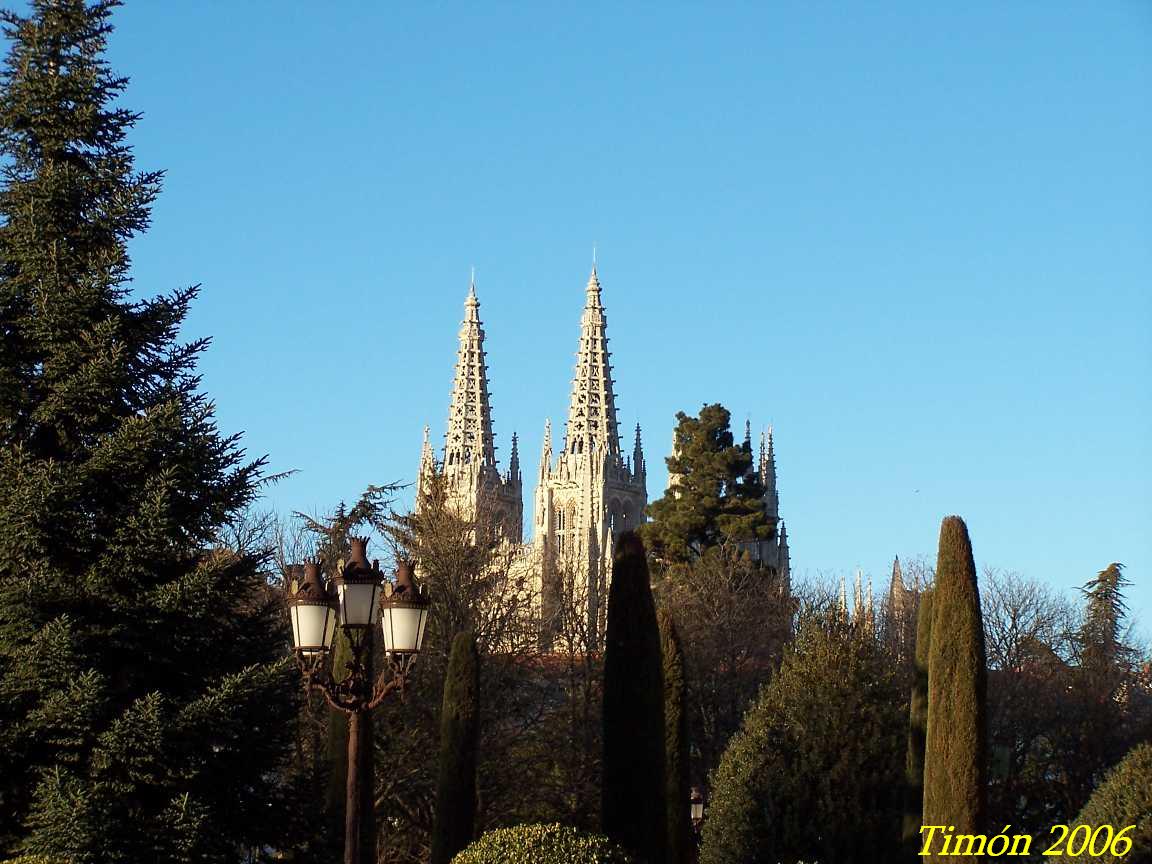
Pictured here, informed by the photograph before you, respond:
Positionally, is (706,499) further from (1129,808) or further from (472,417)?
(472,417)

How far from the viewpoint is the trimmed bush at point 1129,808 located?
1784 centimetres

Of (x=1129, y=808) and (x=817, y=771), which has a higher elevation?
(x=817, y=771)

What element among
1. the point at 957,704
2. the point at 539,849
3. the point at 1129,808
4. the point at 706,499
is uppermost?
the point at 706,499

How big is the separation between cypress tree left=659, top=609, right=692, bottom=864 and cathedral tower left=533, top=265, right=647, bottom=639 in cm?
8872

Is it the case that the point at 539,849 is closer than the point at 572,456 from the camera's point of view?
Yes

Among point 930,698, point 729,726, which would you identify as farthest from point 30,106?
point 729,726

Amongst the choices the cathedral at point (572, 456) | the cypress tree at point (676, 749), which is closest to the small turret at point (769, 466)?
the cathedral at point (572, 456)

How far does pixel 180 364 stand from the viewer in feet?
63.0

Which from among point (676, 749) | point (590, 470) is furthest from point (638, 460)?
point (676, 749)

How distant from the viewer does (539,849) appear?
1546 cm

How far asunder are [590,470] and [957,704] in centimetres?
9838

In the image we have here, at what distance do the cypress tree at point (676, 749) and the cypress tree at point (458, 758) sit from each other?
277cm

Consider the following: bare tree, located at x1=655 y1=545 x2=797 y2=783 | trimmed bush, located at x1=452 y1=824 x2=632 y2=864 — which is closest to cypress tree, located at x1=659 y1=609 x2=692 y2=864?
trimmed bush, located at x1=452 y1=824 x2=632 y2=864

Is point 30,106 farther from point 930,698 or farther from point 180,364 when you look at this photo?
point 930,698
